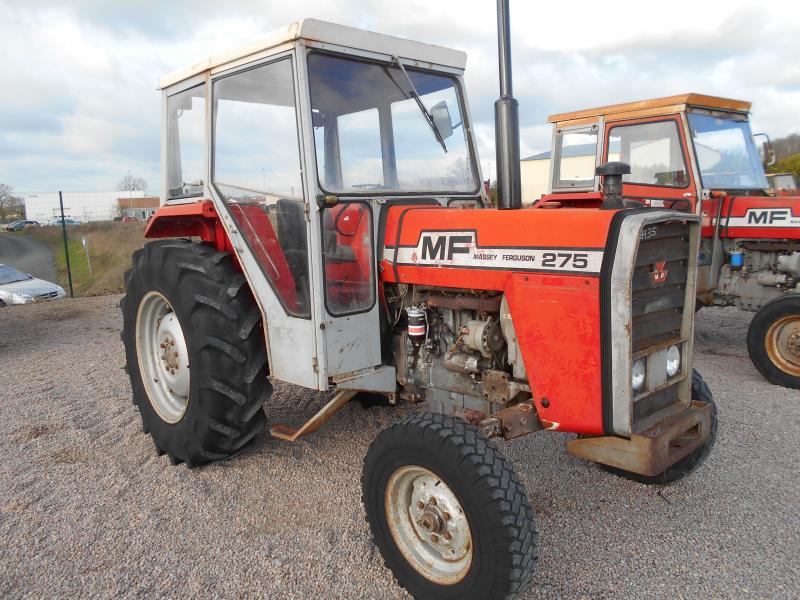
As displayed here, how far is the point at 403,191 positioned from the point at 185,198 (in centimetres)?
145

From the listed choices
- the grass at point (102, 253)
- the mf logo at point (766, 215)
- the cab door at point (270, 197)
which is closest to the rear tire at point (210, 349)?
the cab door at point (270, 197)

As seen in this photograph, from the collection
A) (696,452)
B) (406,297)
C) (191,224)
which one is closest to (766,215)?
(696,452)

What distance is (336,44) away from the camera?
2.94 m

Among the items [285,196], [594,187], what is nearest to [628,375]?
[285,196]

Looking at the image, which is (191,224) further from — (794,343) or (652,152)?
(794,343)

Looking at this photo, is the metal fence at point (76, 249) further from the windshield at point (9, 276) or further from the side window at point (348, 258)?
the side window at point (348, 258)

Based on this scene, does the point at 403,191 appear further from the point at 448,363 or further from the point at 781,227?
the point at 781,227

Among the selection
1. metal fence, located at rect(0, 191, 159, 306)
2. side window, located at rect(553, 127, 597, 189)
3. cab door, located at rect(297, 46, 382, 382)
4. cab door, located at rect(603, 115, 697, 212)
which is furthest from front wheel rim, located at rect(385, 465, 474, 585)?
metal fence, located at rect(0, 191, 159, 306)

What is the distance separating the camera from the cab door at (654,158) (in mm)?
5797

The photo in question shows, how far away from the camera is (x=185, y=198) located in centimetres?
382

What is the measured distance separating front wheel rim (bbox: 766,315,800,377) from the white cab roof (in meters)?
3.71

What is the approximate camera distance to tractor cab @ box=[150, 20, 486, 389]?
2.96m

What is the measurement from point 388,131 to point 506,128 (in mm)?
687

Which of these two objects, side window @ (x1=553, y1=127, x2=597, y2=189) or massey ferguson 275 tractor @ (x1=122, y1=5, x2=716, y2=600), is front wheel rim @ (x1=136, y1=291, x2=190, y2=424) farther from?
side window @ (x1=553, y1=127, x2=597, y2=189)
